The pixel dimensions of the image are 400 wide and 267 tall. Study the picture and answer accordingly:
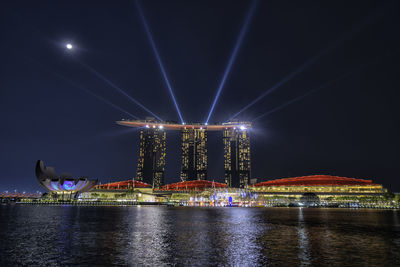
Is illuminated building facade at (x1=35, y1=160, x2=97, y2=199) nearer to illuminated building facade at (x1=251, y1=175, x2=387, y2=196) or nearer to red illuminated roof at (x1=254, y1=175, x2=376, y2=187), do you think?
illuminated building facade at (x1=251, y1=175, x2=387, y2=196)

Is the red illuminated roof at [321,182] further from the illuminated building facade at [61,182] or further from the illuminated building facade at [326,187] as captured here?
the illuminated building facade at [61,182]

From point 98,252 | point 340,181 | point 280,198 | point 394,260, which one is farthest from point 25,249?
point 340,181

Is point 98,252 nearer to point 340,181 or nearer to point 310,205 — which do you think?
point 310,205

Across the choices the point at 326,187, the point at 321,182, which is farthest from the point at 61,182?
the point at 326,187

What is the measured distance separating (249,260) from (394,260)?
28.9ft

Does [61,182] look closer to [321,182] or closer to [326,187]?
[321,182]

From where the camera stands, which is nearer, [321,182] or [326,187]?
[326,187]

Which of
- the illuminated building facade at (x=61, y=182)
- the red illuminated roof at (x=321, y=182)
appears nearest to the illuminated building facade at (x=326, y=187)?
the red illuminated roof at (x=321, y=182)

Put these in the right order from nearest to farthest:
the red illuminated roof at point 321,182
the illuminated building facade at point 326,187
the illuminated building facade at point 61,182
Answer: the illuminated building facade at point 61,182 → the illuminated building facade at point 326,187 → the red illuminated roof at point 321,182

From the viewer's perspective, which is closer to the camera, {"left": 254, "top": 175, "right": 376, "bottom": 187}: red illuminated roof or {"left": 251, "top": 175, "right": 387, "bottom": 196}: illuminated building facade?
{"left": 251, "top": 175, "right": 387, "bottom": 196}: illuminated building facade

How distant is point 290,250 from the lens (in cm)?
2027

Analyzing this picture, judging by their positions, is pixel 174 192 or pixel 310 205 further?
pixel 174 192

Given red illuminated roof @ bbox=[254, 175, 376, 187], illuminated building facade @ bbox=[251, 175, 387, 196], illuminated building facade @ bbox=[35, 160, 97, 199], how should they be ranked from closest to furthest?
illuminated building facade @ bbox=[35, 160, 97, 199]
illuminated building facade @ bbox=[251, 175, 387, 196]
red illuminated roof @ bbox=[254, 175, 376, 187]

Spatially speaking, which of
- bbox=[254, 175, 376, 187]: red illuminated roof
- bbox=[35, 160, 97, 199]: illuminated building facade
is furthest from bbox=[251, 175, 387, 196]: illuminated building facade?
bbox=[35, 160, 97, 199]: illuminated building facade
